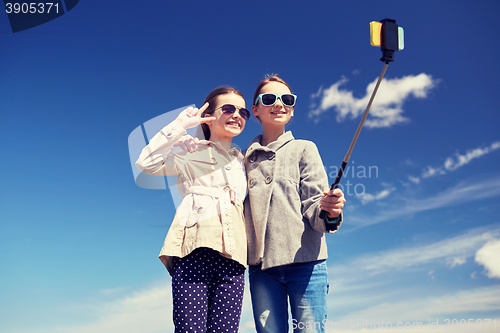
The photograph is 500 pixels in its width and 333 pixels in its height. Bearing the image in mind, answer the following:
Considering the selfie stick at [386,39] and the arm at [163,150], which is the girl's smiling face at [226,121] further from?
the selfie stick at [386,39]

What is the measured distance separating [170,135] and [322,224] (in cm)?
177

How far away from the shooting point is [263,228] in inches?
162

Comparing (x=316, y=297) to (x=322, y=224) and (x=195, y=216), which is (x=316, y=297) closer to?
(x=322, y=224)

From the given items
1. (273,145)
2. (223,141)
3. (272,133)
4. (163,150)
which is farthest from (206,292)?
(272,133)

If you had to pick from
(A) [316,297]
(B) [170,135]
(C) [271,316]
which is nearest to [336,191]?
(A) [316,297]

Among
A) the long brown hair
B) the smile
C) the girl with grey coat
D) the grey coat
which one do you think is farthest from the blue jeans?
the long brown hair

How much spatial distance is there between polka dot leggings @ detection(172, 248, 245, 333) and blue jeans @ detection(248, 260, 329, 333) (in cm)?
43

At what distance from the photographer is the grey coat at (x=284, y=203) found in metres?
4.08

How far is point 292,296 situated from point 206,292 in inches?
37.2

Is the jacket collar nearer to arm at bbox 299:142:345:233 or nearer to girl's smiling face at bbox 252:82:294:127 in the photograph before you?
girl's smiling face at bbox 252:82:294:127

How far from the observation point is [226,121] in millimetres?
4527

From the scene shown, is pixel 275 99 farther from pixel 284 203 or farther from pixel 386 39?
pixel 386 39

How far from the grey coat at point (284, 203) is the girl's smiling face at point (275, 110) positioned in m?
0.27

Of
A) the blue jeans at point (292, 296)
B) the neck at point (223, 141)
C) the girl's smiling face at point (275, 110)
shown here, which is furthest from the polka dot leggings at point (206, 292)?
the girl's smiling face at point (275, 110)
